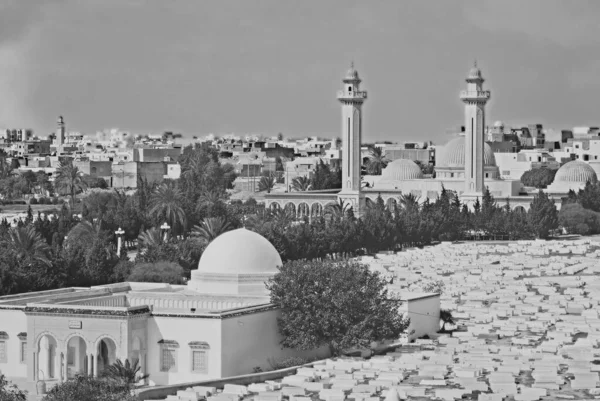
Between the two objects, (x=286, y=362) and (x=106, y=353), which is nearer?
(x=106, y=353)

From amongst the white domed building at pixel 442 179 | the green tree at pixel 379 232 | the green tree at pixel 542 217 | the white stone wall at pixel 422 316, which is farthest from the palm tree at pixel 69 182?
the white stone wall at pixel 422 316

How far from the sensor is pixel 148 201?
281ft

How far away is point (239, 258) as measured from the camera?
45.5 meters

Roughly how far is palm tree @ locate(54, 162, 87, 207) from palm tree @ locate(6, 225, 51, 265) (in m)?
54.6

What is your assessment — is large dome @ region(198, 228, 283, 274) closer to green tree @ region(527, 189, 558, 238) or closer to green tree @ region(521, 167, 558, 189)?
green tree @ region(527, 189, 558, 238)

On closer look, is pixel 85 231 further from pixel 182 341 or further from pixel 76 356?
pixel 182 341

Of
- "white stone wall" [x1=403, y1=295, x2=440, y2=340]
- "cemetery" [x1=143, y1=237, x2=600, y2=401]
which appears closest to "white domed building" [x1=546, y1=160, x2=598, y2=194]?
"cemetery" [x1=143, y1=237, x2=600, y2=401]

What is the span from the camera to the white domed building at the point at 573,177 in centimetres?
11500

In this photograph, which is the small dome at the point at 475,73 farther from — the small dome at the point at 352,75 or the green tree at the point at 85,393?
the green tree at the point at 85,393

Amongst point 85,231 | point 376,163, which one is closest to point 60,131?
point 376,163

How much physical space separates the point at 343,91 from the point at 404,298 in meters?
53.4

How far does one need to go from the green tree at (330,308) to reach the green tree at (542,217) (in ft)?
152

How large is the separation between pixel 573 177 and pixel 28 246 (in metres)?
66.8

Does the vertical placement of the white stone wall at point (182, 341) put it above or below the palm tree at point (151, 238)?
below
